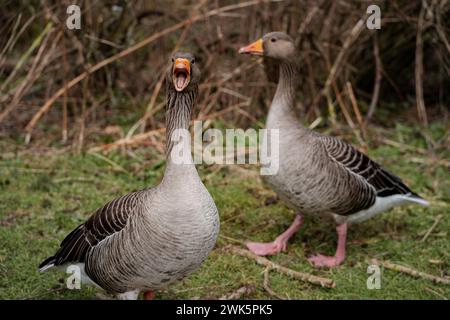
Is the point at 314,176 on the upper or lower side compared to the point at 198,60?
lower

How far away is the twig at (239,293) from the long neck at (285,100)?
51.7 inches

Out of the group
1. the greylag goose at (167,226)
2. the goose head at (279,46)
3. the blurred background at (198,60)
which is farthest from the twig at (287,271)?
the blurred background at (198,60)

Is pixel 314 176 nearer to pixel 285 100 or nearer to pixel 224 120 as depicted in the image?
pixel 285 100

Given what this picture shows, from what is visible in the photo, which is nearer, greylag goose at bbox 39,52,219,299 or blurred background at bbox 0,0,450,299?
greylag goose at bbox 39,52,219,299

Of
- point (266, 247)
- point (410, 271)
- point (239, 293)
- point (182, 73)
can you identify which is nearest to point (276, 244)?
point (266, 247)

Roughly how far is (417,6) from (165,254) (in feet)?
18.8

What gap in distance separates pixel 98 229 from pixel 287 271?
5.17 ft

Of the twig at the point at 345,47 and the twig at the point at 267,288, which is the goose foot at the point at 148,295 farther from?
the twig at the point at 345,47

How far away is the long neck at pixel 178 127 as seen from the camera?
3281 mm

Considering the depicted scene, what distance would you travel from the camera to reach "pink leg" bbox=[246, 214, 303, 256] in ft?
15.8

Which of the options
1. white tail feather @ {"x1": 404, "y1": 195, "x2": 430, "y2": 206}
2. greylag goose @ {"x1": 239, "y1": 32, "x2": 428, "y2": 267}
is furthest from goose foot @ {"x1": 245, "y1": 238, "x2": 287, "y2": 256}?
white tail feather @ {"x1": 404, "y1": 195, "x2": 430, "y2": 206}

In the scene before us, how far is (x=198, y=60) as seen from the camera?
7.81 m

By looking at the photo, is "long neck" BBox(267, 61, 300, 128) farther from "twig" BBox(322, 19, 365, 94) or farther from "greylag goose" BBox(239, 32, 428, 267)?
"twig" BBox(322, 19, 365, 94)

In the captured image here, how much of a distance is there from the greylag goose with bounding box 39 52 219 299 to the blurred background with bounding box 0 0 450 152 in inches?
126
